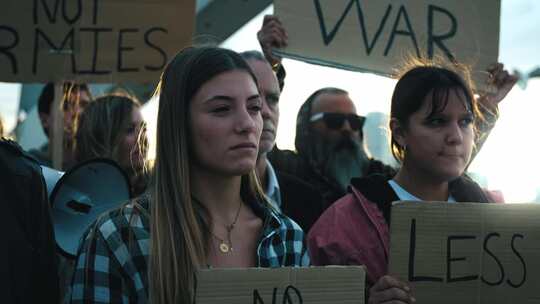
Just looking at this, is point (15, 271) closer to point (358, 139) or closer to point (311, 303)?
point (311, 303)

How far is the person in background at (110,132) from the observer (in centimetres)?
360

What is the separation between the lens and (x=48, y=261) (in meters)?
2.17

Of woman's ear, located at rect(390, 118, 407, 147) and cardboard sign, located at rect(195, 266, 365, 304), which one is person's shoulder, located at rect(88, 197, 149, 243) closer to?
cardboard sign, located at rect(195, 266, 365, 304)

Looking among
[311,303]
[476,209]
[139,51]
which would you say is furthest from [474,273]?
[139,51]

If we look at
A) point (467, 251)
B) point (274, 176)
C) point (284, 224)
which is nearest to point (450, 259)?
point (467, 251)

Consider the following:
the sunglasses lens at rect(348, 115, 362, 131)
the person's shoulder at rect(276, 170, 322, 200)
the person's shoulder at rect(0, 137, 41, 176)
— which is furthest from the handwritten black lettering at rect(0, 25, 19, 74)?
the person's shoulder at rect(0, 137, 41, 176)

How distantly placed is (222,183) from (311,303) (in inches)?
18.4

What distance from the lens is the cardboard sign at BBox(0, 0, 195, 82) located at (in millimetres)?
4148

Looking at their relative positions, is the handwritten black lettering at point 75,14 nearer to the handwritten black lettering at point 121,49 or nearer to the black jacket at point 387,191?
the handwritten black lettering at point 121,49

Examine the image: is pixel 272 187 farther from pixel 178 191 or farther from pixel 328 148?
pixel 178 191

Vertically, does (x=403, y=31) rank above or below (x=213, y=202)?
above

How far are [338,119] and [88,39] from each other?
135 centimetres

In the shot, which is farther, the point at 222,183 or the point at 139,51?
the point at 139,51

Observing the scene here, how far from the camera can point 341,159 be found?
423cm
